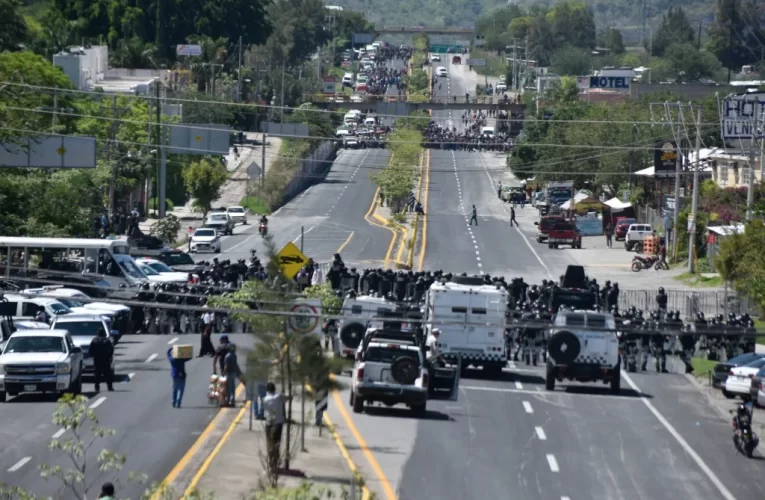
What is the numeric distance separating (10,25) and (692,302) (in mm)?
36176

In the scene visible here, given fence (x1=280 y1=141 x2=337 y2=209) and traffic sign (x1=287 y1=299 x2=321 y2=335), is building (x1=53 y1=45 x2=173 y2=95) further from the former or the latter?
traffic sign (x1=287 y1=299 x2=321 y2=335)

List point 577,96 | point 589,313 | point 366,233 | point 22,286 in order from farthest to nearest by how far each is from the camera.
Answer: point 577,96 → point 366,233 → point 22,286 → point 589,313

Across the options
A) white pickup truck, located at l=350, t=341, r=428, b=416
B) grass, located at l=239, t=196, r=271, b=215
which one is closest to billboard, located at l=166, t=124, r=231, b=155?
white pickup truck, located at l=350, t=341, r=428, b=416

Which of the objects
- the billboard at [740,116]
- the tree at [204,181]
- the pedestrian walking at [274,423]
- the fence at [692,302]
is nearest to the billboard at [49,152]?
the fence at [692,302]

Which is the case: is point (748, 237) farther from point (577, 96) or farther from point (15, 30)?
point (577, 96)

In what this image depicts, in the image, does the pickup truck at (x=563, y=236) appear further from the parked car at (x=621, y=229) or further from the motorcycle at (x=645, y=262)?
the motorcycle at (x=645, y=262)

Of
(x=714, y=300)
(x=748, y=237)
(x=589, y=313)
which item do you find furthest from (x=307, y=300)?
(x=714, y=300)

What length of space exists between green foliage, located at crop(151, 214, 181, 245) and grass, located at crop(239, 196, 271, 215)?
21524 mm

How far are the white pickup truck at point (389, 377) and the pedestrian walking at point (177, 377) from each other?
3.49 metres

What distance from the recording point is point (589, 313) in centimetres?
3506

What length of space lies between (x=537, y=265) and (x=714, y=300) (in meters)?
13.1

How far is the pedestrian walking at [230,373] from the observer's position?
97.2 ft

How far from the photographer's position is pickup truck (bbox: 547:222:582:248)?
247 ft

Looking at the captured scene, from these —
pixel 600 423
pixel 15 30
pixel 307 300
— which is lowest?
pixel 600 423
